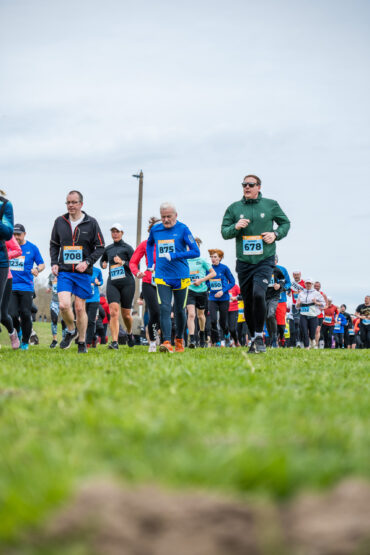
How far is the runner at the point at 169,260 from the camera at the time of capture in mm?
10344

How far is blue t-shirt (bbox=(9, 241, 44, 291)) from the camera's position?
13.4 metres

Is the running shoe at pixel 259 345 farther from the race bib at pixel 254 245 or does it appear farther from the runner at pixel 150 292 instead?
the runner at pixel 150 292

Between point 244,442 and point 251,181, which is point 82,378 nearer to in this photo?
point 244,442

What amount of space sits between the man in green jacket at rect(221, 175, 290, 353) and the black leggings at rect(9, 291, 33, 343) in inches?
187

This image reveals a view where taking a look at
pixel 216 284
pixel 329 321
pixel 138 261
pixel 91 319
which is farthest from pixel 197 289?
pixel 329 321

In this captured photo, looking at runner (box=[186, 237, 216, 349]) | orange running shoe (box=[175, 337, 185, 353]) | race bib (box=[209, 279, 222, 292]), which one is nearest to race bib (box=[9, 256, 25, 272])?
orange running shoe (box=[175, 337, 185, 353])

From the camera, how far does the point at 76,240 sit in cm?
1047

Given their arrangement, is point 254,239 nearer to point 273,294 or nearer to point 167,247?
point 167,247

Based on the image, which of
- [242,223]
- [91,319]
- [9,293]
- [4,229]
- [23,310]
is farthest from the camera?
[91,319]

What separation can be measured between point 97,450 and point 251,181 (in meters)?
8.20

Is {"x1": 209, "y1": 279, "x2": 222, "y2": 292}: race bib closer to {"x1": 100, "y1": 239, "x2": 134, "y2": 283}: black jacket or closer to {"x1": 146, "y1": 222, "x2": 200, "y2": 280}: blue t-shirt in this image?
{"x1": 100, "y1": 239, "x2": 134, "y2": 283}: black jacket

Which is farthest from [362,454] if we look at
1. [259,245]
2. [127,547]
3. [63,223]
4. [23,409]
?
[63,223]

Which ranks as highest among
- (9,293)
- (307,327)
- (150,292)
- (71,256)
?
(71,256)

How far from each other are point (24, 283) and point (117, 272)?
1.95 m
